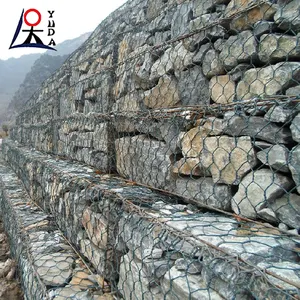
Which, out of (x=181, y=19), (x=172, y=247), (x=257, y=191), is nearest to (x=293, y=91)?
(x=257, y=191)

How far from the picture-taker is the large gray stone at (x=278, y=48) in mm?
1284

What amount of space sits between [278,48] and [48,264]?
6.68ft

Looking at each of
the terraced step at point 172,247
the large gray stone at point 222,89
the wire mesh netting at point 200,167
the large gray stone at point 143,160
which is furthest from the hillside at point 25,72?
the large gray stone at point 222,89

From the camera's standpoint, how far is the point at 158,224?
1.36 meters

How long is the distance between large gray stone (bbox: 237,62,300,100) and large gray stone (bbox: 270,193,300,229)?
1.59ft

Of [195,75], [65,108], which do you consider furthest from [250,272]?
[65,108]

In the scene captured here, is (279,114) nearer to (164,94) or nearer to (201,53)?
(201,53)

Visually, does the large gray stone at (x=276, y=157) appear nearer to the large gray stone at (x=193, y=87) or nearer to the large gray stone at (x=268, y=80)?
the large gray stone at (x=268, y=80)

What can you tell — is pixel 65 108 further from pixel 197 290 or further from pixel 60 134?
pixel 197 290

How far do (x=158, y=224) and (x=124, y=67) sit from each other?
1833mm

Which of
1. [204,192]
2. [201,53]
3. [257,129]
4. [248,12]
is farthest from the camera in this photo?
[201,53]

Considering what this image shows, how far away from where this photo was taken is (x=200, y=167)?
5.28 feet

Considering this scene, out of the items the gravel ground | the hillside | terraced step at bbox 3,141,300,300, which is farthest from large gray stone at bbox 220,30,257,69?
the hillside

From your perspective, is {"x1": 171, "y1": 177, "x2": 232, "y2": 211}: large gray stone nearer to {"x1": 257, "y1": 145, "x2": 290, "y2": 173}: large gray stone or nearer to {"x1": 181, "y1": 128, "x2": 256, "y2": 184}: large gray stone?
{"x1": 181, "y1": 128, "x2": 256, "y2": 184}: large gray stone
